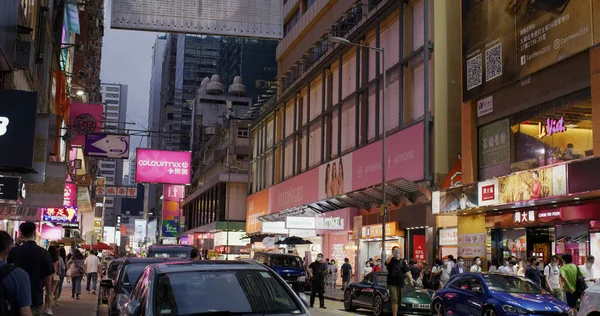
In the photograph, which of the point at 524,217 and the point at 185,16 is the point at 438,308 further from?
the point at 524,217

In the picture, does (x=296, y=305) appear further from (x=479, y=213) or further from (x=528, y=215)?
(x=479, y=213)

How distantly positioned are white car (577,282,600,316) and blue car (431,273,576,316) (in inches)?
106

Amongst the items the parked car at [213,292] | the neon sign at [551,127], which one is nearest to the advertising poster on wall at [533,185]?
the neon sign at [551,127]

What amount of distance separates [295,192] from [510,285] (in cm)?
3850

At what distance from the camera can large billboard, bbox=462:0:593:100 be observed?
2442 cm

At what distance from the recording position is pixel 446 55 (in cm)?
3478

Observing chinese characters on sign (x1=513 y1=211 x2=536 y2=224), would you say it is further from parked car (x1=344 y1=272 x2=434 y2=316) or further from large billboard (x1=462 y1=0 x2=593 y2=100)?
parked car (x1=344 y1=272 x2=434 y2=316)

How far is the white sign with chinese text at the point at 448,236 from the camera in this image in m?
33.0

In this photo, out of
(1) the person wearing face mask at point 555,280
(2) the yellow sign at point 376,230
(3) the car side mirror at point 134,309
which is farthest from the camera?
(2) the yellow sign at point 376,230

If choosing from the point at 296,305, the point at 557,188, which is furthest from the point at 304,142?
the point at 296,305

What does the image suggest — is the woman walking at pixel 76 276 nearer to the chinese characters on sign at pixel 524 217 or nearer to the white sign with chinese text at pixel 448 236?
the white sign with chinese text at pixel 448 236

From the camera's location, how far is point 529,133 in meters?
27.5

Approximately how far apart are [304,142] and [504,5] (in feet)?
93.6

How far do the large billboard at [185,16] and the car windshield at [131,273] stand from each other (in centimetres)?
500
